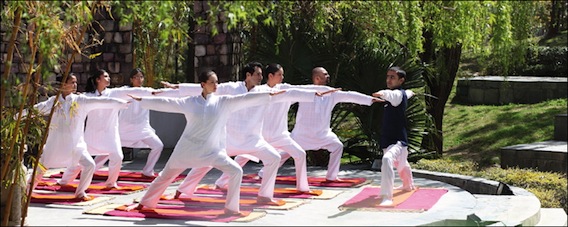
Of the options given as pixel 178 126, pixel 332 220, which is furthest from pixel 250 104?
pixel 178 126

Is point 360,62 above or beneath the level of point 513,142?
above

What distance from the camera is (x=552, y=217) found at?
12305 millimetres

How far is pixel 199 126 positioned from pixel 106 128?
120 inches

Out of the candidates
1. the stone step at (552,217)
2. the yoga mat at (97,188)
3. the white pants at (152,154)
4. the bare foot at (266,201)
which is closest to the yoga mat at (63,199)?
the yoga mat at (97,188)

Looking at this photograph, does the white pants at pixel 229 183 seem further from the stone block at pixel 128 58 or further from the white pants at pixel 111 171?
the stone block at pixel 128 58

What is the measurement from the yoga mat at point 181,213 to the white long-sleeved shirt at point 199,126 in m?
0.52

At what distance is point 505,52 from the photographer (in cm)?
1733

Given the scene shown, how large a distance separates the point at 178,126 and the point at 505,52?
19.4 feet

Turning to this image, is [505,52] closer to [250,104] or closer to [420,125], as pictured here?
[420,125]

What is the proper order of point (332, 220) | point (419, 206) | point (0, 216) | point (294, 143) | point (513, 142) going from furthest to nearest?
point (513, 142)
point (294, 143)
point (419, 206)
point (332, 220)
point (0, 216)

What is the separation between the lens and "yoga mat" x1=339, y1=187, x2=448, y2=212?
12.3 metres

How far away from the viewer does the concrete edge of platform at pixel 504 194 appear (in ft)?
38.2

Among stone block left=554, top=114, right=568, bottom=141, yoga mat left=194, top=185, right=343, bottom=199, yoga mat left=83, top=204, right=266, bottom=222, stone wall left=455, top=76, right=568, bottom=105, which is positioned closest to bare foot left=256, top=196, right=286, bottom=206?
yoga mat left=83, top=204, right=266, bottom=222

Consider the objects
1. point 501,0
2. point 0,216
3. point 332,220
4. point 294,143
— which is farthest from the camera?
point 501,0
